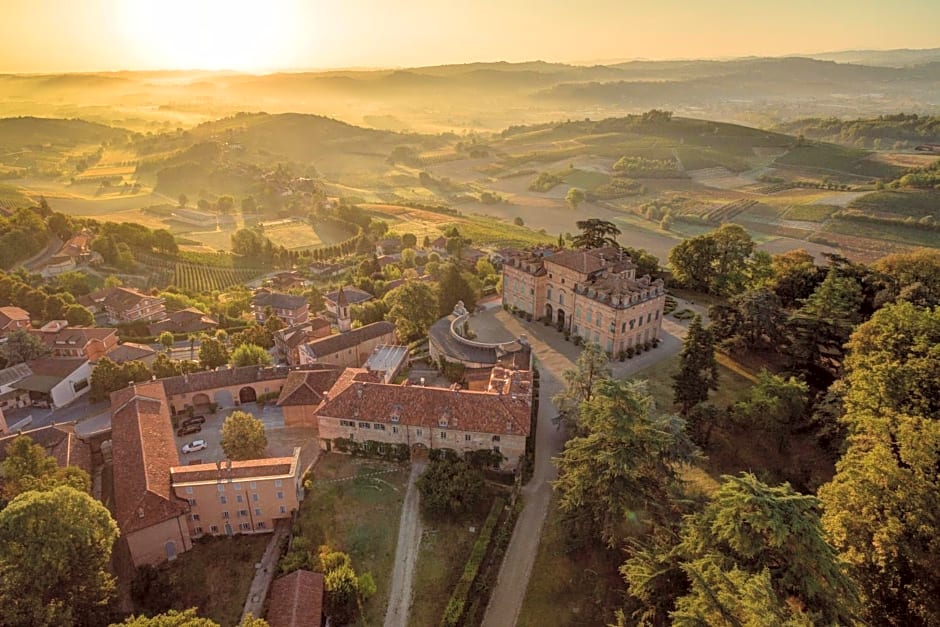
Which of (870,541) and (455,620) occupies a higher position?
(870,541)

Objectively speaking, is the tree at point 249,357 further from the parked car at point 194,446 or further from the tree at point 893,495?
the tree at point 893,495

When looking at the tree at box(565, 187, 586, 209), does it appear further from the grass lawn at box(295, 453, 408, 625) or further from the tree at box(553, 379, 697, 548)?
the tree at box(553, 379, 697, 548)

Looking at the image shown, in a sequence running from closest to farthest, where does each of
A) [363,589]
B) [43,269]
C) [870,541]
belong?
[870,541] → [363,589] → [43,269]

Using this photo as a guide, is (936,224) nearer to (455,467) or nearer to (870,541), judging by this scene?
(870,541)

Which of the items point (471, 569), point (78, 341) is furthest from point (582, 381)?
point (78, 341)

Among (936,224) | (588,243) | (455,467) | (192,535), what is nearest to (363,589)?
(455,467)

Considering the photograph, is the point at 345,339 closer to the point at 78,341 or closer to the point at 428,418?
the point at 428,418
